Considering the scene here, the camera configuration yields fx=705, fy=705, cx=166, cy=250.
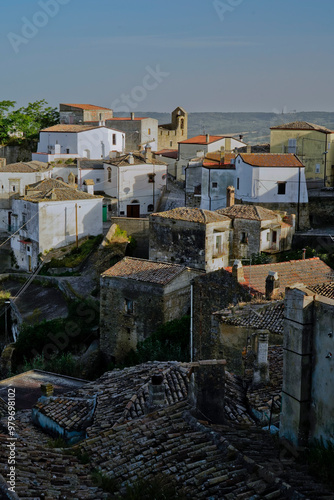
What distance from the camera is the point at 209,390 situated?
10508 mm

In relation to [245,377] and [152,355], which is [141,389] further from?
[152,355]

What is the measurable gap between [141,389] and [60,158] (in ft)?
123

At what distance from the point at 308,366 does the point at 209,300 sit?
482 inches

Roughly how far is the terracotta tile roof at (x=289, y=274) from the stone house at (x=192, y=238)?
8.80 m

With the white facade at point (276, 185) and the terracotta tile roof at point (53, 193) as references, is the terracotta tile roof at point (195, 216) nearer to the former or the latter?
the white facade at point (276, 185)

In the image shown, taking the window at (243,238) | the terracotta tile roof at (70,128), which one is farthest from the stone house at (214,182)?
the terracotta tile roof at (70,128)

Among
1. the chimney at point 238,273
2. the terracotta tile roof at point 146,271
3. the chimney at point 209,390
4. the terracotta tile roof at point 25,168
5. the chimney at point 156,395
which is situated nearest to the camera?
the chimney at point 209,390

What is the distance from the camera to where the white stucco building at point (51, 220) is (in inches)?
1431

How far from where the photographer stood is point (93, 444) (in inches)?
410

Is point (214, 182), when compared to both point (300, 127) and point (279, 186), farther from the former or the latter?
point (300, 127)

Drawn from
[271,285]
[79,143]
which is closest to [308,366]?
[271,285]

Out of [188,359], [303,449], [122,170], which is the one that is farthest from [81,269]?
[303,449]

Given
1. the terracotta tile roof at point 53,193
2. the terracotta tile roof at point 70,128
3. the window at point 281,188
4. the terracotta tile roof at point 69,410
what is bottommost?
the terracotta tile roof at point 69,410

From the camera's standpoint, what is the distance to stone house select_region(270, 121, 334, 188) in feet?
127
